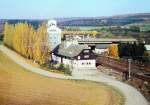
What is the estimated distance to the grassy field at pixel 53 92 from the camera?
11.5m

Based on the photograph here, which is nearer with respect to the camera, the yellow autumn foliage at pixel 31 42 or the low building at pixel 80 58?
the low building at pixel 80 58

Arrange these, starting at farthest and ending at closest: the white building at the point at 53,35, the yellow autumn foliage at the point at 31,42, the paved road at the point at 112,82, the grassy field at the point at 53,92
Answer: the white building at the point at 53,35, the yellow autumn foliage at the point at 31,42, the paved road at the point at 112,82, the grassy field at the point at 53,92

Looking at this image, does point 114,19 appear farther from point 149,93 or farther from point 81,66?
point 149,93

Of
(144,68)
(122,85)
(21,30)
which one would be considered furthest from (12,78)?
(21,30)

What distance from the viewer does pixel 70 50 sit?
24984mm

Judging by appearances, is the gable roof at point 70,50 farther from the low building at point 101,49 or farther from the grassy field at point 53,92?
the low building at point 101,49

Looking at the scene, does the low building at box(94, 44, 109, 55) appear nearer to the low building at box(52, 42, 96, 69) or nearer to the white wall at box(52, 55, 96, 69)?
the low building at box(52, 42, 96, 69)

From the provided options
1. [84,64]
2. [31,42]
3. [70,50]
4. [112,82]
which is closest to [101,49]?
[70,50]

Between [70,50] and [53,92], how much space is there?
1186 cm

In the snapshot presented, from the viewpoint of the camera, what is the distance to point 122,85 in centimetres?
1591

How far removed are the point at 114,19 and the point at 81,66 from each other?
77982 mm

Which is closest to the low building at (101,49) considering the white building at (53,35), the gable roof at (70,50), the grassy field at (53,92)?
the white building at (53,35)

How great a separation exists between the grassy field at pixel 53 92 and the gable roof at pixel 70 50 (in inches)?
282

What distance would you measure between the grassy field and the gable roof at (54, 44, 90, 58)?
7165mm
